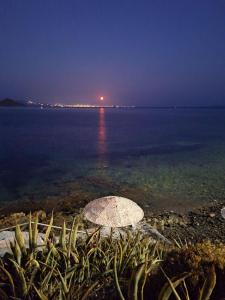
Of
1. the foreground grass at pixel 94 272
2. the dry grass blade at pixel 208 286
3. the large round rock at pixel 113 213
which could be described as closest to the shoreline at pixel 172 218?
the large round rock at pixel 113 213

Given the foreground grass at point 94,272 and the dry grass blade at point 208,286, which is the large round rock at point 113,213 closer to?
the foreground grass at point 94,272

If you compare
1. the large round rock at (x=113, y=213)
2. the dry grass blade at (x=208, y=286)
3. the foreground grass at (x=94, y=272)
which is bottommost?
the large round rock at (x=113, y=213)

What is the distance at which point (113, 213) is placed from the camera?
9352 mm

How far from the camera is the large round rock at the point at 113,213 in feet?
30.2

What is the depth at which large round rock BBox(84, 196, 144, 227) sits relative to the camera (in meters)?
9.22

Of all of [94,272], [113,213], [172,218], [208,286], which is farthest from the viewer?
[172,218]

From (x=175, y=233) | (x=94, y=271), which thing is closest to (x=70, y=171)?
(x=175, y=233)

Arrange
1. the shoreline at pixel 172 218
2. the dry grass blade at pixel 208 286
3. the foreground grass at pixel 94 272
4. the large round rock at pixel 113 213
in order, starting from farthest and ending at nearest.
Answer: the shoreline at pixel 172 218 → the large round rock at pixel 113 213 → the foreground grass at pixel 94 272 → the dry grass blade at pixel 208 286

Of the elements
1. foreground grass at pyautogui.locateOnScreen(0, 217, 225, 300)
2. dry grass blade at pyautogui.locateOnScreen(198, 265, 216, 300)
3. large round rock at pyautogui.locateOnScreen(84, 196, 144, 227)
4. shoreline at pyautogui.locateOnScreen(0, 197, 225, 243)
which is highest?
dry grass blade at pyautogui.locateOnScreen(198, 265, 216, 300)

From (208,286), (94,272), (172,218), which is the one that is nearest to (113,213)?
(172,218)

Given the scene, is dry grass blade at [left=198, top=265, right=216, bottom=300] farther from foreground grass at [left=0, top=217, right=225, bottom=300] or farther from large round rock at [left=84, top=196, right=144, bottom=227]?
large round rock at [left=84, top=196, right=144, bottom=227]

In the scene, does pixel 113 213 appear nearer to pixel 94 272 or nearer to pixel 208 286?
pixel 94 272

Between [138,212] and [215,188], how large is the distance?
32.5 feet

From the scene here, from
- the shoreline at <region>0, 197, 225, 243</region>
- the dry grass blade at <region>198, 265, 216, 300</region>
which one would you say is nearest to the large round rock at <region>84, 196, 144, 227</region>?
the shoreline at <region>0, 197, 225, 243</region>
